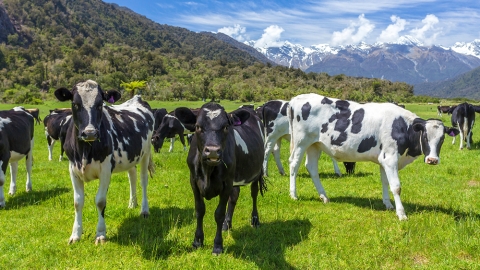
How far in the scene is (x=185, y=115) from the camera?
539cm

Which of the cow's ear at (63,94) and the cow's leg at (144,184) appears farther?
the cow's leg at (144,184)

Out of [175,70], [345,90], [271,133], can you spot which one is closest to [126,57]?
[175,70]

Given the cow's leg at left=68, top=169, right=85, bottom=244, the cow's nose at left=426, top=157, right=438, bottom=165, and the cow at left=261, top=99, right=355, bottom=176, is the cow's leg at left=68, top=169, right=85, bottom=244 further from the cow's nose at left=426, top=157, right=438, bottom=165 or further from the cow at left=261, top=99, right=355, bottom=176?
the cow at left=261, top=99, right=355, bottom=176

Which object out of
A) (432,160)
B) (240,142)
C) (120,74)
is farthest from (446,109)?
(120,74)

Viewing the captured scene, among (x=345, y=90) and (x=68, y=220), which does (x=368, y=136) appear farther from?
(x=345, y=90)

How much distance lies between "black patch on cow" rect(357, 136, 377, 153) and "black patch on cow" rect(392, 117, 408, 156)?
0.43 metres

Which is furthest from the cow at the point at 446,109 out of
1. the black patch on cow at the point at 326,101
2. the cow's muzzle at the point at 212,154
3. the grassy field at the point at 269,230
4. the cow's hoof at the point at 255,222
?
the cow's muzzle at the point at 212,154

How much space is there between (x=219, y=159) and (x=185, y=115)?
40.3 inches

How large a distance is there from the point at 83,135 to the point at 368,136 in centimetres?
584

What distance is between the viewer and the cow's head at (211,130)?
4.74 m

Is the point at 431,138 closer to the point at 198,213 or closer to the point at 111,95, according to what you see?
the point at 198,213

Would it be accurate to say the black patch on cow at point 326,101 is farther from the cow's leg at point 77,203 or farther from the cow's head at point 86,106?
the cow's leg at point 77,203

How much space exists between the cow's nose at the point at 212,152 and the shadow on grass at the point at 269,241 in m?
1.75

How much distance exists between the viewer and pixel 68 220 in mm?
7379
